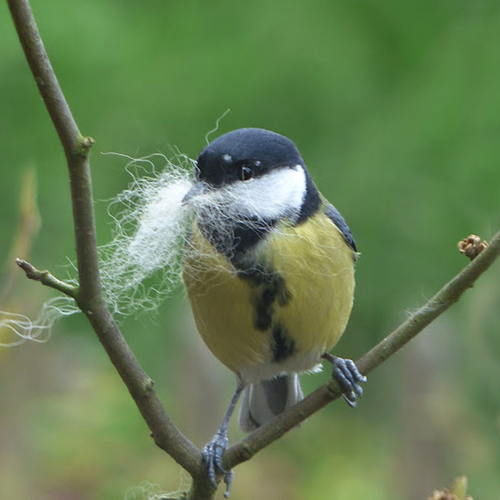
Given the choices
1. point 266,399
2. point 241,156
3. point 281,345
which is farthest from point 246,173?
point 266,399

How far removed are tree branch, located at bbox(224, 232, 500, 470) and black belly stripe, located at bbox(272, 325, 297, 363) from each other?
278mm

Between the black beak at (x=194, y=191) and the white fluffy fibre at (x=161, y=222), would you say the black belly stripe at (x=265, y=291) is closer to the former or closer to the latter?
the white fluffy fibre at (x=161, y=222)

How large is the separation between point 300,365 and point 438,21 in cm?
140

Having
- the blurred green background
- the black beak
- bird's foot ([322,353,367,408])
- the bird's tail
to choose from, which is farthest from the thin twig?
the blurred green background

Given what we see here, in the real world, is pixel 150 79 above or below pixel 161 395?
above

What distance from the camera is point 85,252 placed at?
51.0 inches

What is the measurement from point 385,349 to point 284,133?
157 cm

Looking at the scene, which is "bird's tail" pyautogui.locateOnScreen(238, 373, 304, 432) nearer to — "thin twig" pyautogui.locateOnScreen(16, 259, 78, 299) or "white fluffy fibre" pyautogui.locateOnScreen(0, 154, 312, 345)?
"white fluffy fibre" pyautogui.locateOnScreen(0, 154, 312, 345)

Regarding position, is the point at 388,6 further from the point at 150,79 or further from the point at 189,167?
the point at 189,167

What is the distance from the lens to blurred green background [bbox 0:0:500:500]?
2830mm

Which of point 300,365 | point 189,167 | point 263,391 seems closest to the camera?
point 189,167

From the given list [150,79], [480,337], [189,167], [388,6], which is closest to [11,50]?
[150,79]

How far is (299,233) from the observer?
6.07ft

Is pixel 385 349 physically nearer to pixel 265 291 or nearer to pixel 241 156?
pixel 265 291
